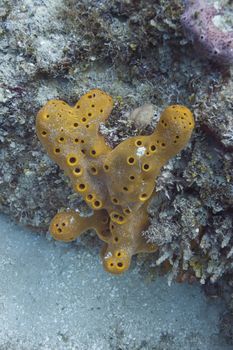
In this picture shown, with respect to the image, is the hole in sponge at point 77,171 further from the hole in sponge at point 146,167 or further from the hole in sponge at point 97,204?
the hole in sponge at point 146,167

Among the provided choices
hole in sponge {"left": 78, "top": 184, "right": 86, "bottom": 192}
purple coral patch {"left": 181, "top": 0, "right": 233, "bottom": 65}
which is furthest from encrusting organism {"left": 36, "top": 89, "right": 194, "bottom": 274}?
purple coral patch {"left": 181, "top": 0, "right": 233, "bottom": 65}

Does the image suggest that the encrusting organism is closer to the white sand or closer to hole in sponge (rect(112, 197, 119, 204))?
hole in sponge (rect(112, 197, 119, 204))

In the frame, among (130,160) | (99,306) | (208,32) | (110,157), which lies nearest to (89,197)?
(110,157)

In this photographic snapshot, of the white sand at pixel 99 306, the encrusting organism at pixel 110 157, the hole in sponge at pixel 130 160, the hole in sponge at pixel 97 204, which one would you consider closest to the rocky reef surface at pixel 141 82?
the encrusting organism at pixel 110 157

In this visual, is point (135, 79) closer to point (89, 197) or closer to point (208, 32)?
point (208, 32)

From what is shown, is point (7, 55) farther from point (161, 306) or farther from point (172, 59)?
point (161, 306)

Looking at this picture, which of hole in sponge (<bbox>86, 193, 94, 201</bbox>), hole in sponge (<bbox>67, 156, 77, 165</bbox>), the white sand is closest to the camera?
hole in sponge (<bbox>67, 156, 77, 165</bbox>)
